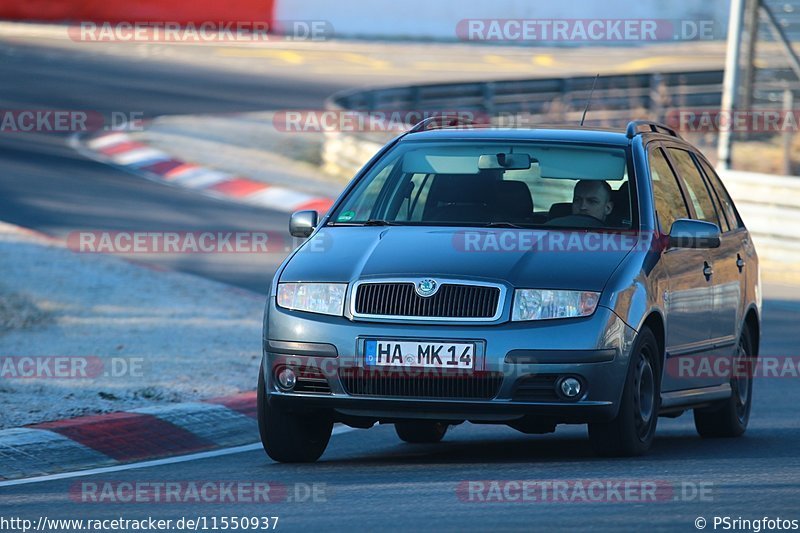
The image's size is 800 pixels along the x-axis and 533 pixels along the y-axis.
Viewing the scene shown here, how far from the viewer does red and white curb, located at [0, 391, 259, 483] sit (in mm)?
7891

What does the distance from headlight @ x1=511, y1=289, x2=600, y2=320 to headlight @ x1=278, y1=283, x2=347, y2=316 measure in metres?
0.81

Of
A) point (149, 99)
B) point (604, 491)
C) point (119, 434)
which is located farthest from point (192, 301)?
point (149, 99)

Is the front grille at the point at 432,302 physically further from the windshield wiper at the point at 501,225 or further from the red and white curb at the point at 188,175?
the red and white curb at the point at 188,175

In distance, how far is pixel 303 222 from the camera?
8.46 m

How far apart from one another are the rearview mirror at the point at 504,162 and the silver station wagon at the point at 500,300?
0.01 metres

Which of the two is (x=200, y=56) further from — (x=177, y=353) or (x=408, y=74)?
(x=177, y=353)

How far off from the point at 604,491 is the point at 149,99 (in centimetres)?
2358

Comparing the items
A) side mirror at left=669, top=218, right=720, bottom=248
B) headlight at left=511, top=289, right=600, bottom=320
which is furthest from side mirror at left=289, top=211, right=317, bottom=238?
side mirror at left=669, top=218, right=720, bottom=248

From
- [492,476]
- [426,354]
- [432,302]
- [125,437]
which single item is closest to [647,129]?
[432,302]

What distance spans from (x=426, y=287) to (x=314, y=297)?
0.56m

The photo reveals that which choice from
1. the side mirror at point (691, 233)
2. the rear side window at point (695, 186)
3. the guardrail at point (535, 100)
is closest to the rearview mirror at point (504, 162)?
the side mirror at point (691, 233)

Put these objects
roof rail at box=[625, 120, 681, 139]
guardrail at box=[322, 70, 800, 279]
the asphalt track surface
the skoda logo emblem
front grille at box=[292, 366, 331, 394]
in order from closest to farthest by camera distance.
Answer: the asphalt track surface < the skoda logo emblem < front grille at box=[292, 366, 331, 394] < roof rail at box=[625, 120, 681, 139] < guardrail at box=[322, 70, 800, 279]

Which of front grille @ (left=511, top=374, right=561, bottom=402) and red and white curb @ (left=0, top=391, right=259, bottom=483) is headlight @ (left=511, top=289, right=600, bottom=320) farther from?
red and white curb @ (left=0, top=391, right=259, bottom=483)

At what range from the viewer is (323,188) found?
2139 cm
